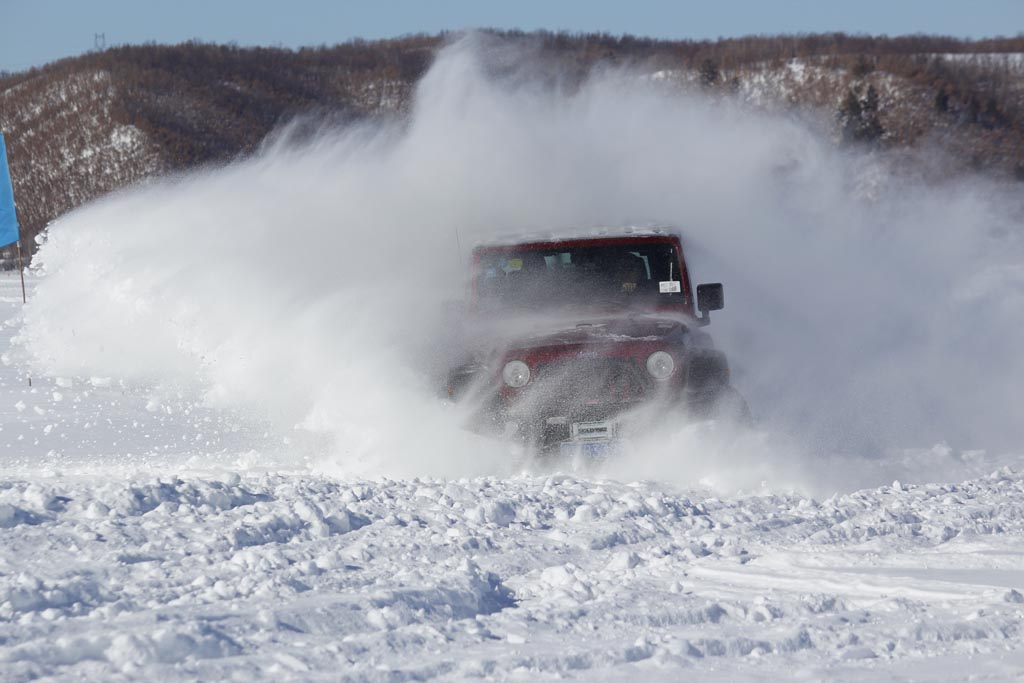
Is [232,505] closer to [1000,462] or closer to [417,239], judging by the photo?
[1000,462]

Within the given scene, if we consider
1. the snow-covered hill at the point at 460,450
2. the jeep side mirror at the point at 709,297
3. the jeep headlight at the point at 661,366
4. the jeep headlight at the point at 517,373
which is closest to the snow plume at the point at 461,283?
the snow-covered hill at the point at 460,450

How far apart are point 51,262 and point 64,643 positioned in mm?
12019

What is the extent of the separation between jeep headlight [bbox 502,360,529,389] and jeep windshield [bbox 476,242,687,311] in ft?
3.24

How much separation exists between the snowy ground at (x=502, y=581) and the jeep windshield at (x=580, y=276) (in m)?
1.70

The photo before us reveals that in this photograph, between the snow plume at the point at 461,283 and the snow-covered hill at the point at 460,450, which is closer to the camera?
the snow-covered hill at the point at 460,450

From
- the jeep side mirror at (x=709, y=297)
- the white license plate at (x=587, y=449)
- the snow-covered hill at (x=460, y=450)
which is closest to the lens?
the snow-covered hill at (x=460, y=450)

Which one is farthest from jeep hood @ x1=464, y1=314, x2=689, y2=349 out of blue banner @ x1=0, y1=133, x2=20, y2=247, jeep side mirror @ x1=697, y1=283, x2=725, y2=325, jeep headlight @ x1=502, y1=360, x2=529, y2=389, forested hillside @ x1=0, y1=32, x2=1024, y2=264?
forested hillside @ x1=0, y1=32, x2=1024, y2=264

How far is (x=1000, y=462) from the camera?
765cm

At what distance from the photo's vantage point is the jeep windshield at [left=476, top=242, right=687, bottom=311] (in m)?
7.84

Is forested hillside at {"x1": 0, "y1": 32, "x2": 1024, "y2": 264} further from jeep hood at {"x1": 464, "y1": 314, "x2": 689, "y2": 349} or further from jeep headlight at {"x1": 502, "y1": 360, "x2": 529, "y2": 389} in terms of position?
jeep headlight at {"x1": 502, "y1": 360, "x2": 529, "y2": 389}

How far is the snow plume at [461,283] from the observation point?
806 centimetres

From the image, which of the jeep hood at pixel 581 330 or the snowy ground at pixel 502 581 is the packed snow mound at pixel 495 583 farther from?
the jeep hood at pixel 581 330

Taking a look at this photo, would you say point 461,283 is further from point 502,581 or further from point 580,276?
point 502,581

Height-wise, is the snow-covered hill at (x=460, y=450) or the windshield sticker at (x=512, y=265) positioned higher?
the windshield sticker at (x=512, y=265)
